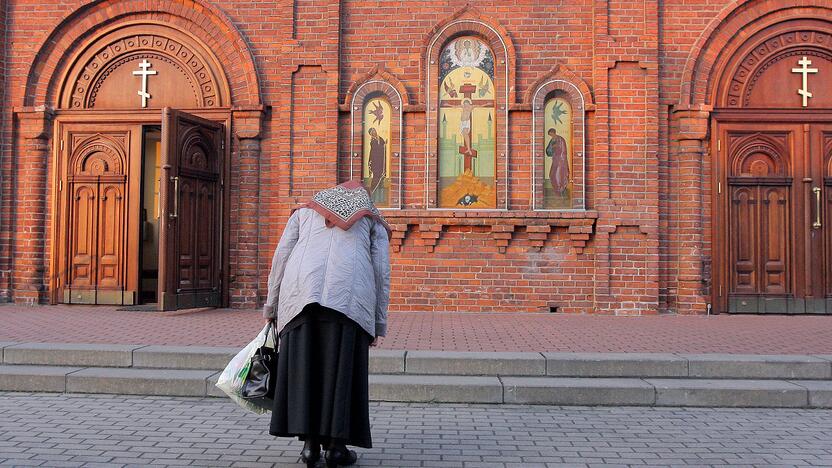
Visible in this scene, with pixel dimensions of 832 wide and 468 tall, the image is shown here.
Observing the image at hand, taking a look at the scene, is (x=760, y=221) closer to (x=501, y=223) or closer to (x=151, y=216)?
(x=501, y=223)

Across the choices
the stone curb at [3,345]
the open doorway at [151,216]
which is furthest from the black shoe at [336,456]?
the open doorway at [151,216]

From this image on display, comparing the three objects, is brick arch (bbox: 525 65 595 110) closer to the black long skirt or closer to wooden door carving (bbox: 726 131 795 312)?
wooden door carving (bbox: 726 131 795 312)

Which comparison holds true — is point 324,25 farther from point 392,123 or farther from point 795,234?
point 795,234

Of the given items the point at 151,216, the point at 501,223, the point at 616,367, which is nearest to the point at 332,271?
the point at 616,367

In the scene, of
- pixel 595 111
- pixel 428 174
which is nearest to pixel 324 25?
pixel 428 174

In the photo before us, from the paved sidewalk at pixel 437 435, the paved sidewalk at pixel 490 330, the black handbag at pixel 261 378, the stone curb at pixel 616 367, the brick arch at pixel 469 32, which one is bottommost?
the paved sidewalk at pixel 437 435

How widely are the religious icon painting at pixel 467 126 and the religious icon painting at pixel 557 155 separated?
0.80 metres

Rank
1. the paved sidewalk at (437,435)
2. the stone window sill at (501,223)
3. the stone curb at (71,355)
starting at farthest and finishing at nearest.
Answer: the stone window sill at (501,223)
the stone curb at (71,355)
the paved sidewalk at (437,435)

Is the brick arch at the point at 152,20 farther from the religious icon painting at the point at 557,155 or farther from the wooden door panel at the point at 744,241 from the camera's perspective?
the wooden door panel at the point at 744,241

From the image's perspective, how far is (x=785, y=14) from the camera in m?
10.2

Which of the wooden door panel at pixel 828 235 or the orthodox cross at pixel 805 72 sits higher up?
the orthodox cross at pixel 805 72

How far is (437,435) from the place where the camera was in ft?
15.8

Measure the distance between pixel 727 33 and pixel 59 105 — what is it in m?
10.8

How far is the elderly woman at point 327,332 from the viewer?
377 cm
